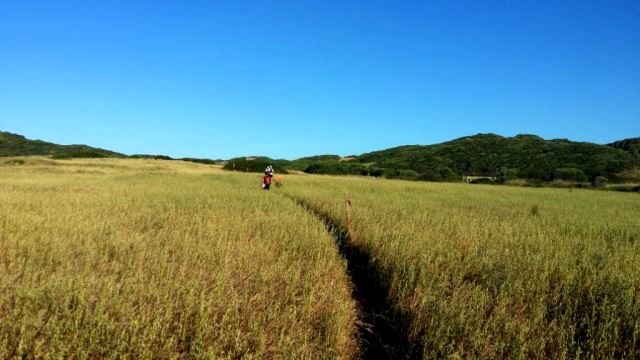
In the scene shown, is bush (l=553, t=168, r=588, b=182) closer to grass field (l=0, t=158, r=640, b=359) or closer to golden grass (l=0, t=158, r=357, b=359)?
grass field (l=0, t=158, r=640, b=359)

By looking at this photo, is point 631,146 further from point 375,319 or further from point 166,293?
point 166,293

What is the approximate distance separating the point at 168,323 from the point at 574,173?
196 ft

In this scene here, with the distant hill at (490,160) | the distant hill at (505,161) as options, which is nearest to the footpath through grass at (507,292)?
the distant hill at (490,160)

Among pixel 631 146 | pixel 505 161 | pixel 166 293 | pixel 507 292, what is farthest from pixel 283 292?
pixel 631 146

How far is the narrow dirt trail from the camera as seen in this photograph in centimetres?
382

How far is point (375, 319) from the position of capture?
461cm

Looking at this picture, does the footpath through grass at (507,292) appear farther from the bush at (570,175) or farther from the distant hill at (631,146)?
the distant hill at (631,146)

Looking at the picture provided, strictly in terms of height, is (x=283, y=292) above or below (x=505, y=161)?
below

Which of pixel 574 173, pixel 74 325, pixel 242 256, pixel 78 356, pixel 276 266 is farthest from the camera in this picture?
pixel 574 173

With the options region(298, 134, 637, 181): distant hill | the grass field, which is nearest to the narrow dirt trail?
the grass field

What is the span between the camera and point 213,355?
290 cm

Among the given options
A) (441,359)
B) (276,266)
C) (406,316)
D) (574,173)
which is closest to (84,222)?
(276,266)

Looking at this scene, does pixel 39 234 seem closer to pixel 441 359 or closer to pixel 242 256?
pixel 242 256

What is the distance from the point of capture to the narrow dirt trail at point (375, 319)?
3818 mm
